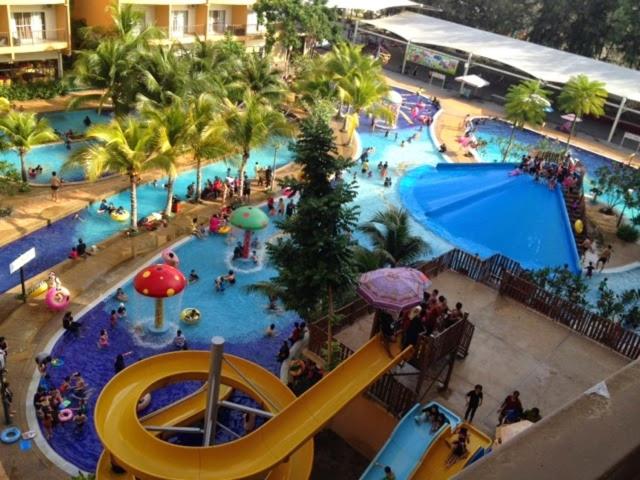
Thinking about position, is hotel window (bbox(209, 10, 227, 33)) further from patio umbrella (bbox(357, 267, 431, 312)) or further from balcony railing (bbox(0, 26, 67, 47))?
patio umbrella (bbox(357, 267, 431, 312))

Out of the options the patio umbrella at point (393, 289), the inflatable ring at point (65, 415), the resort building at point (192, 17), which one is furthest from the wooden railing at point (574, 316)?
the resort building at point (192, 17)

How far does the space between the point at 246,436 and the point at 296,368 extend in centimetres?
555

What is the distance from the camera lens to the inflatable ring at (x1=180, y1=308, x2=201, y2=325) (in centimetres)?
1998

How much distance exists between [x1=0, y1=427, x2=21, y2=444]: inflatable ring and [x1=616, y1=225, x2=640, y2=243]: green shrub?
27049 millimetres

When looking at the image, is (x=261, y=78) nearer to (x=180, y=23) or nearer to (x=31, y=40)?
(x=180, y=23)

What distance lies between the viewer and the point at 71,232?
23922 millimetres

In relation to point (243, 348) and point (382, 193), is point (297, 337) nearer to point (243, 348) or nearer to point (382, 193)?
point (243, 348)

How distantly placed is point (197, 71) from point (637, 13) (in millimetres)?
36184

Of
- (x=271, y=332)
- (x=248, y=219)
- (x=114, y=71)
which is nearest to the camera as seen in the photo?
(x=271, y=332)

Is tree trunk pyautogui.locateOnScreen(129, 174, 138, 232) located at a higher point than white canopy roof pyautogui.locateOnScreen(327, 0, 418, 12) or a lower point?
lower

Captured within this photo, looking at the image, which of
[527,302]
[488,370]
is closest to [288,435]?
[488,370]

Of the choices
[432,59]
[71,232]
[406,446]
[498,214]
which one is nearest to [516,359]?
[406,446]

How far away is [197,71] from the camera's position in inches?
1276

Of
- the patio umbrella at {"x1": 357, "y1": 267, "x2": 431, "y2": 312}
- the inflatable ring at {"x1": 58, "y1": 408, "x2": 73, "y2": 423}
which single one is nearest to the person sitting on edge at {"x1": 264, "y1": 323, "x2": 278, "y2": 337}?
the inflatable ring at {"x1": 58, "y1": 408, "x2": 73, "y2": 423}
